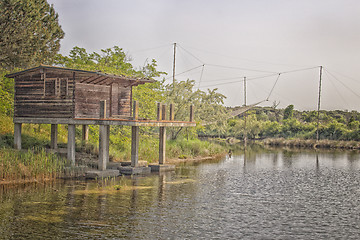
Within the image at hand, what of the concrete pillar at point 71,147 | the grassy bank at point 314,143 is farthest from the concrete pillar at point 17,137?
the grassy bank at point 314,143

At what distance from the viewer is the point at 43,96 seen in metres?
24.3

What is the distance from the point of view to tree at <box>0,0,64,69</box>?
79.0 ft

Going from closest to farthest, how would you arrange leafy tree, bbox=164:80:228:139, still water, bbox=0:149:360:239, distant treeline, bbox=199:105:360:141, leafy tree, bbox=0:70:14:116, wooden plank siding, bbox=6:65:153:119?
still water, bbox=0:149:360:239
wooden plank siding, bbox=6:65:153:119
leafy tree, bbox=0:70:14:116
leafy tree, bbox=164:80:228:139
distant treeline, bbox=199:105:360:141

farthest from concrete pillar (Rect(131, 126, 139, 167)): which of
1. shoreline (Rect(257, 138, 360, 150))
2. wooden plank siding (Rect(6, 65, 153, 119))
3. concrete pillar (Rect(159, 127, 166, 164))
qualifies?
shoreline (Rect(257, 138, 360, 150))

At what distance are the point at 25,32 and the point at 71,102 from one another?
20.2 ft

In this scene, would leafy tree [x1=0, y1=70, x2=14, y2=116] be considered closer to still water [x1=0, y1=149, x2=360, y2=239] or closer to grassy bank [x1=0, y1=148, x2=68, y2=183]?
grassy bank [x1=0, y1=148, x2=68, y2=183]

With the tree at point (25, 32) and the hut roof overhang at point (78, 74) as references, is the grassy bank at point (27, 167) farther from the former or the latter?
the tree at point (25, 32)

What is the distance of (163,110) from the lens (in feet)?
87.5

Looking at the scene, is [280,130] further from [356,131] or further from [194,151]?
[194,151]

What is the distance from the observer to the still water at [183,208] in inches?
511

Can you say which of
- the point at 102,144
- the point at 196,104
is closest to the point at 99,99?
the point at 102,144

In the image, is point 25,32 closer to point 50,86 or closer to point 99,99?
point 50,86

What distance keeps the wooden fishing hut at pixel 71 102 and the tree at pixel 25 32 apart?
2.10 m

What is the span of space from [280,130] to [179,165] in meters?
51.0
